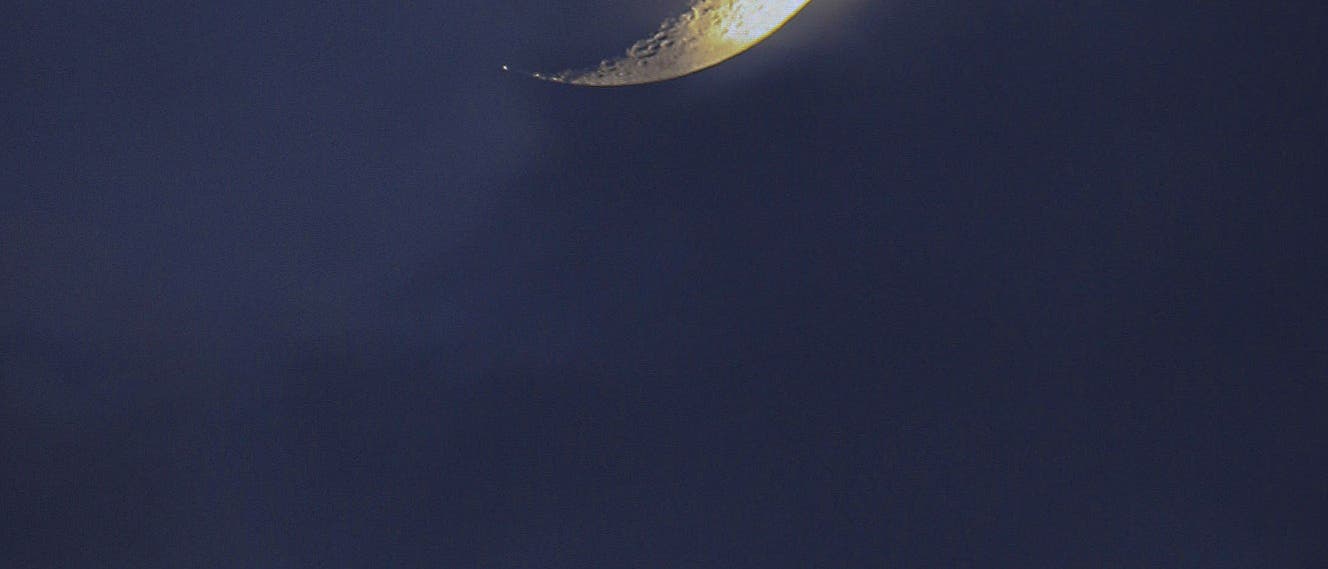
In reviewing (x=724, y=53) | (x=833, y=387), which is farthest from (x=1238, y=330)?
(x=724, y=53)

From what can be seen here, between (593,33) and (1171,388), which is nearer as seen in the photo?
(593,33)

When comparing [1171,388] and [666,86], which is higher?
[666,86]

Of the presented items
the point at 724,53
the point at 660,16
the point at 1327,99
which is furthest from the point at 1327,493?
the point at 660,16

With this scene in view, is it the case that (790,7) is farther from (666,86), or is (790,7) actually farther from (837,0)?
(666,86)

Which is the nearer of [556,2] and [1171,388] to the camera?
[556,2]

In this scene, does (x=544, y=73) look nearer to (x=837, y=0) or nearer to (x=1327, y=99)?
(x=837, y=0)

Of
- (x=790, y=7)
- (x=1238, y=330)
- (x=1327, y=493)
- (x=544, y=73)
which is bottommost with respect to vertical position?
(x=1327, y=493)
